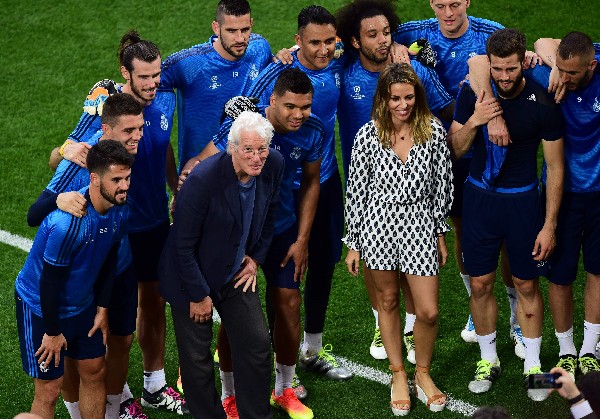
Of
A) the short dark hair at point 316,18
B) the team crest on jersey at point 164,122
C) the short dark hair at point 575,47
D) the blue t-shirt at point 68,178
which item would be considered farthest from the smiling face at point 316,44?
the blue t-shirt at point 68,178

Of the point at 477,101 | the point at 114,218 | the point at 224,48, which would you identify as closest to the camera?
the point at 114,218

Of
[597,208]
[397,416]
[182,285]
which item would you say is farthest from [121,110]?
[597,208]

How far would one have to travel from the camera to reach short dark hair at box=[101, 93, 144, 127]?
6047 mm

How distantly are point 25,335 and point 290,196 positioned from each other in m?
1.75

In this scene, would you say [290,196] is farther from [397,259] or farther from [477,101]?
[477,101]

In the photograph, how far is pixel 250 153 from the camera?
5.79 m

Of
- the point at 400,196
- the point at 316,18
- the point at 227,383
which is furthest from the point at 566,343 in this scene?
the point at 316,18

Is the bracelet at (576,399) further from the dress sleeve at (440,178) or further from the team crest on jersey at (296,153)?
the team crest on jersey at (296,153)

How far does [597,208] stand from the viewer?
6836 millimetres

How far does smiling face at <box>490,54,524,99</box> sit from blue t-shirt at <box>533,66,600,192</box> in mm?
328

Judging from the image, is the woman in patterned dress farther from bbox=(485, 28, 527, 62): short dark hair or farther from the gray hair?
the gray hair

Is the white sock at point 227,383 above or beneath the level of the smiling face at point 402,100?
beneath

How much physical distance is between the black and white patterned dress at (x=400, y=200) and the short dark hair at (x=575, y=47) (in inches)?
32.8

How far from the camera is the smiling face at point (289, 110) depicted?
620 cm
